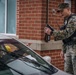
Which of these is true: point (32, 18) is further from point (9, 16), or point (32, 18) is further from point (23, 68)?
point (23, 68)

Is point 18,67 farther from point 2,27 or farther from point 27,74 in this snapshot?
point 2,27

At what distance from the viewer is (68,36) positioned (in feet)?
19.2

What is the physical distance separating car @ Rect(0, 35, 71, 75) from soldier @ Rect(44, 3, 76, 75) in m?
1.05

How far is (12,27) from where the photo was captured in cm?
875

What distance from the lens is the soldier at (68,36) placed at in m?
5.83

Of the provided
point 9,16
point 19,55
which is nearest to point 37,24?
point 9,16

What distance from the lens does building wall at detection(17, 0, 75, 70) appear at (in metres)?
7.86

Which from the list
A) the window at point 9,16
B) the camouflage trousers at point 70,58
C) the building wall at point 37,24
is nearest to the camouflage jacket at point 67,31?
the camouflage trousers at point 70,58

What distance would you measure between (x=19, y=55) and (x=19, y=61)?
0.61 feet

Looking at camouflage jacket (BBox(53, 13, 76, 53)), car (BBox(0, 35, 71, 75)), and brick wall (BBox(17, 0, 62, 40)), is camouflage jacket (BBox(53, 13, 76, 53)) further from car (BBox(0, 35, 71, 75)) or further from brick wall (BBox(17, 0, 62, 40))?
brick wall (BBox(17, 0, 62, 40))

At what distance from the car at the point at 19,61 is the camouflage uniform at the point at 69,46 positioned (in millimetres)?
1051

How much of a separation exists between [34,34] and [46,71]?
3544 millimetres

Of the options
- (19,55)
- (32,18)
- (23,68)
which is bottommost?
(23,68)

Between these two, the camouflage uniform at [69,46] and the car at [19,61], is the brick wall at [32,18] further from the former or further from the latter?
the car at [19,61]
